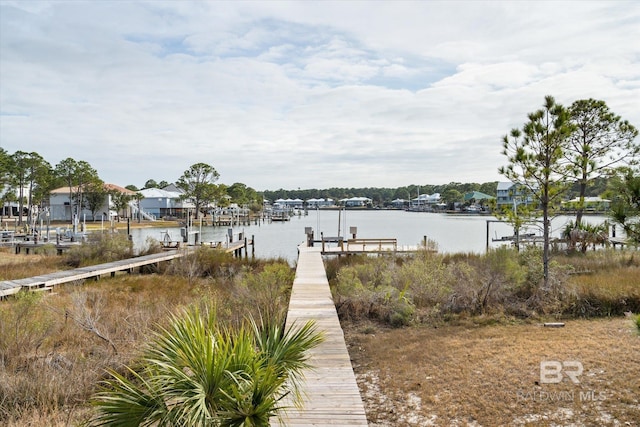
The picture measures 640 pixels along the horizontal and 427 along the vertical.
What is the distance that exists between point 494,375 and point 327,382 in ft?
8.02

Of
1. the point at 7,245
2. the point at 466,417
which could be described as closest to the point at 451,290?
the point at 466,417

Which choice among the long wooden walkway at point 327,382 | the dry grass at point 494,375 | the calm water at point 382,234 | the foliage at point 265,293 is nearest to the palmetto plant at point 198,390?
the long wooden walkway at point 327,382

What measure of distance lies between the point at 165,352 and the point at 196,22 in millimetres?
9658

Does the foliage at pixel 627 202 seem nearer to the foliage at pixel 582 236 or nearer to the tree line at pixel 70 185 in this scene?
the foliage at pixel 582 236

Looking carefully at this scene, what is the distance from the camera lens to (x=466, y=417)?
16.5ft

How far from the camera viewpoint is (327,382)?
5.31m

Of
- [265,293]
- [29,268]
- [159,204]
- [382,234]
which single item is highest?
[159,204]

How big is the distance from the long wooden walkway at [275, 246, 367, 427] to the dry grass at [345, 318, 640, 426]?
0.48m

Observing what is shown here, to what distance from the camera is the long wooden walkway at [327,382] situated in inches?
173

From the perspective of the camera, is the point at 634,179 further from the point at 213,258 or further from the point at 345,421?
the point at 213,258

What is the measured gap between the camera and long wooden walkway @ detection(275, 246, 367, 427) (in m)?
4.38

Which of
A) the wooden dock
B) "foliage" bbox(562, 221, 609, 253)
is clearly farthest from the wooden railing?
"foliage" bbox(562, 221, 609, 253)

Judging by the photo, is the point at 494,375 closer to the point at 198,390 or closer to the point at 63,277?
the point at 198,390

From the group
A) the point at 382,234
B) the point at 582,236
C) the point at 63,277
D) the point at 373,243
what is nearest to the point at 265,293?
the point at 63,277
